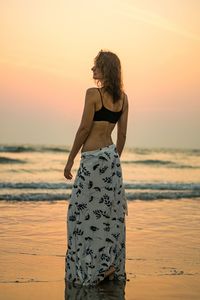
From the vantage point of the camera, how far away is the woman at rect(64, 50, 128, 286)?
535 cm

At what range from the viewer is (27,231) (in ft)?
27.8

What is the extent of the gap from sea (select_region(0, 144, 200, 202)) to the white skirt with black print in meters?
8.29

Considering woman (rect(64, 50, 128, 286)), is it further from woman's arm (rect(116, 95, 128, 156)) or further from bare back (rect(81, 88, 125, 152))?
woman's arm (rect(116, 95, 128, 156))

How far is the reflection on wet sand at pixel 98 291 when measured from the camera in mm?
5004

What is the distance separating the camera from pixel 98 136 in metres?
5.41

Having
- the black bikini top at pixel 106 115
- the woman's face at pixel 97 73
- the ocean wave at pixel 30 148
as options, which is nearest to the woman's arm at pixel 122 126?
the black bikini top at pixel 106 115

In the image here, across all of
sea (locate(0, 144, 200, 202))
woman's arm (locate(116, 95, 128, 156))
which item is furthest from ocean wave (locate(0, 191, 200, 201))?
woman's arm (locate(116, 95, 128, 156))

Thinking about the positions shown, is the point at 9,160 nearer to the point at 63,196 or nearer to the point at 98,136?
the point at 63,196

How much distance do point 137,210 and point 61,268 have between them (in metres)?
5.75

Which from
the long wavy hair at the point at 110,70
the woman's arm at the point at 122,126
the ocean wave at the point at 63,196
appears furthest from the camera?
the ocean wave at the point at 63,196

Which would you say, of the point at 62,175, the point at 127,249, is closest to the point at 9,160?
the point at 62,175

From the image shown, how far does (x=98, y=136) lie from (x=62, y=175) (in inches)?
783

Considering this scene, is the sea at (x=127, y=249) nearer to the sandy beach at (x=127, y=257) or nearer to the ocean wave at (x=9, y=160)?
the sandy beach at (x=127, y=257)

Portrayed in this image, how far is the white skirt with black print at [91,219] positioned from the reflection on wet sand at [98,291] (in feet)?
0.28
